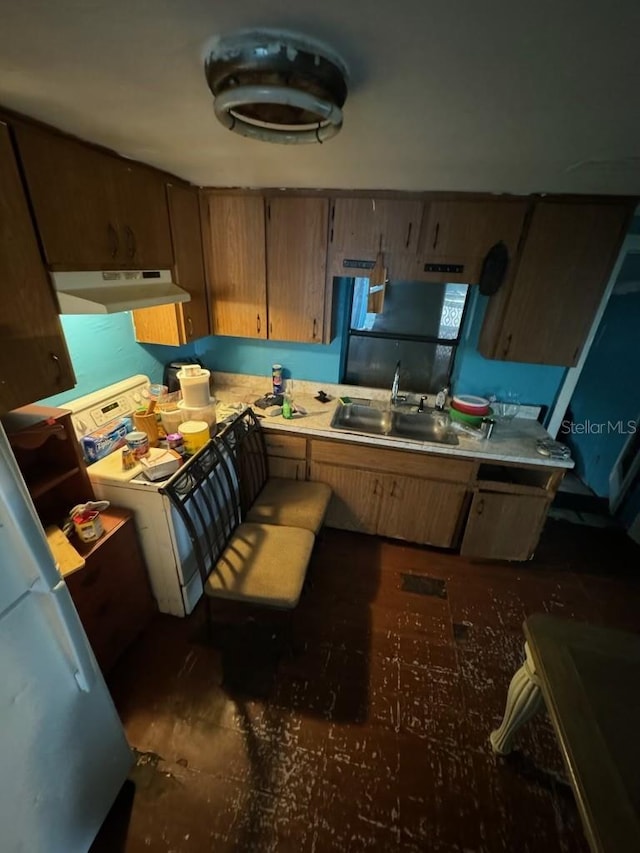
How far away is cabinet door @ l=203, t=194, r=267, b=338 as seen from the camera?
2.02 meters

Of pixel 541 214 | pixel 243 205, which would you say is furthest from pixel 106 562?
pixel 541 214

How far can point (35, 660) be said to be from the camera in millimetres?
890

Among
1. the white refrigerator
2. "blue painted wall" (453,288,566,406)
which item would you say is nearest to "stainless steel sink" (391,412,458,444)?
"blue painted wall" (453,288,566,406)

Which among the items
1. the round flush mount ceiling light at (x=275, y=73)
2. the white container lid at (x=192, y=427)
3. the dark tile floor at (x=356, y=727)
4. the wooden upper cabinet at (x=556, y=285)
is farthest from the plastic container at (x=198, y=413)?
the wooden upper cabinet at (x=556, y=285)

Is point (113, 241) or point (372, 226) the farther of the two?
point (372, 226)

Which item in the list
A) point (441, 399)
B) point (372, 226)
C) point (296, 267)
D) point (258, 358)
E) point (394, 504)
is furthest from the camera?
point (258, 358)

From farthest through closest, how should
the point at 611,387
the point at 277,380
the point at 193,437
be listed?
the point at 611,387
the point at 277,380
the point at 193,437

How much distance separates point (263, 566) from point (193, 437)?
74 centimetres

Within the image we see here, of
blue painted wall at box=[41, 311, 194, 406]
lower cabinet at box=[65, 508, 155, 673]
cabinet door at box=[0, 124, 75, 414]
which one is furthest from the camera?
blue painted wall at box=[41, 311, 194, 406]

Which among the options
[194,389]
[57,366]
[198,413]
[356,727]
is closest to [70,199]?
[57,366]

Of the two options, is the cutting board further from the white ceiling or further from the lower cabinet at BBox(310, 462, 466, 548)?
Result: the white ceiling

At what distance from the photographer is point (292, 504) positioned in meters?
2.09

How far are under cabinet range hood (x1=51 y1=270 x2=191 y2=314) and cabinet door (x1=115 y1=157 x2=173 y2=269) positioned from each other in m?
0.06

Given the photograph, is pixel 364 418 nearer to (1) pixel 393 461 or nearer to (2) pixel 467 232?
(1) pixel 393 461
